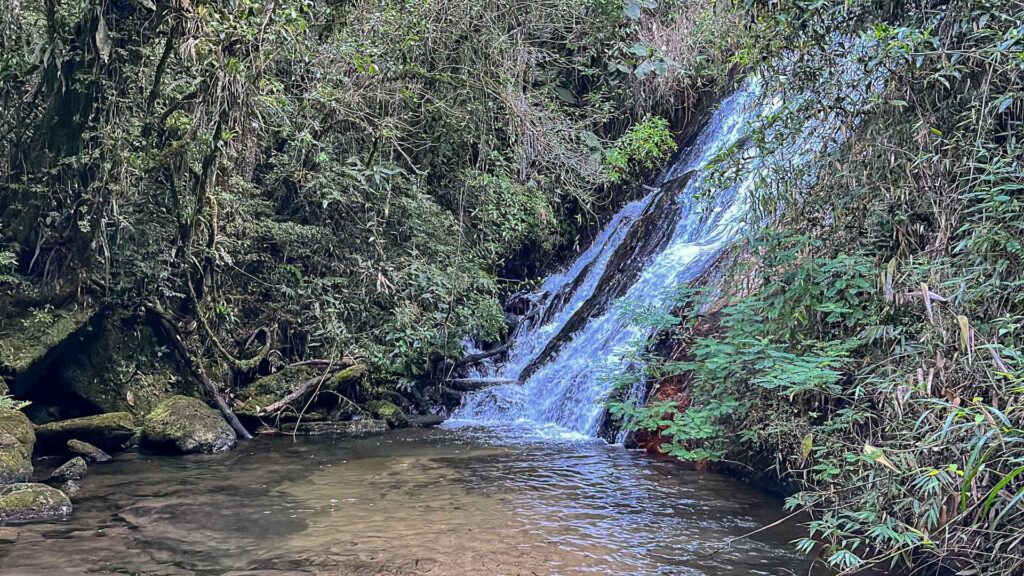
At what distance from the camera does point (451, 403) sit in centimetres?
1081

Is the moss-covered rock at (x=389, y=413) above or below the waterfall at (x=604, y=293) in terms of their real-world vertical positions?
below

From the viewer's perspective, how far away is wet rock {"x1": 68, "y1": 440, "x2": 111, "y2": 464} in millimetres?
7418

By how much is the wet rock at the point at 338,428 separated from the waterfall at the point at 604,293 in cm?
117

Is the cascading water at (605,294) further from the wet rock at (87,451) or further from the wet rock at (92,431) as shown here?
the wet rock at (87,451)

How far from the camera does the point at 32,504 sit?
5.50 metres

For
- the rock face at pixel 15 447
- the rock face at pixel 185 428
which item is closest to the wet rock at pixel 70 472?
the rock face at pixel 15 447

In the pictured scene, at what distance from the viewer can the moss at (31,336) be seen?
752 cm

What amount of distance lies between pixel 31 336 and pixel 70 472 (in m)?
1.97

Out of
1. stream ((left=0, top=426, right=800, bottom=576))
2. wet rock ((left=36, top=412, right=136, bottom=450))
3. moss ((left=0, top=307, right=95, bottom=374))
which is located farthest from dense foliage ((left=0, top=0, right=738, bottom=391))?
stream ((left=0, top=426, right=800, bottom=576))

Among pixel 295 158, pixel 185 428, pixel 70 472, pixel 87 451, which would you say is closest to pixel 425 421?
pixel 185 428

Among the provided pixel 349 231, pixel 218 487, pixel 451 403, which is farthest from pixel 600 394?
pixel 218 487

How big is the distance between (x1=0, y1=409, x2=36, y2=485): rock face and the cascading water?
507cm

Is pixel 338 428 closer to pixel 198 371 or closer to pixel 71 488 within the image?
pixel 198 371

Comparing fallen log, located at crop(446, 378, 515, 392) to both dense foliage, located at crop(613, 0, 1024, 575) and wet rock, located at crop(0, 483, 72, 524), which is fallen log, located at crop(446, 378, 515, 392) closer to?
dense foliage, located at crop(613, 0, 1024, 575)
